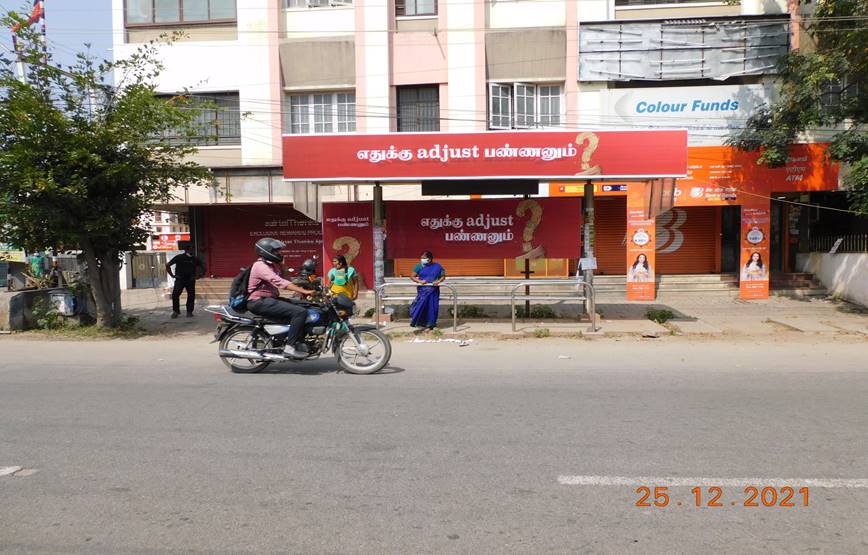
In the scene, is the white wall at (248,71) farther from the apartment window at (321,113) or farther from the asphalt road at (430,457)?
the asphalt road at (430,457)

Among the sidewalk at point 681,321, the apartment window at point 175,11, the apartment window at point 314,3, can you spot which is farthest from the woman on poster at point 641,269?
the apartment window at point 175,11

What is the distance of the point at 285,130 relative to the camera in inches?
728

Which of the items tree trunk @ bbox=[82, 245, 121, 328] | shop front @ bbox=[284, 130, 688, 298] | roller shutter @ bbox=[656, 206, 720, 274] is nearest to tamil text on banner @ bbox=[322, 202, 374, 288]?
shop front @ bbox=[284, 130, 688, 298]

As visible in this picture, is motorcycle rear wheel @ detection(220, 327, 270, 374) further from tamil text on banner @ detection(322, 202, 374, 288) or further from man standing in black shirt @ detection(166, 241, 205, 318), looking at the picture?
man standing in black shirt @ detection(166, 241, 205, 318)

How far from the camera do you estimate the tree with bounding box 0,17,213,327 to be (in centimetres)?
1088

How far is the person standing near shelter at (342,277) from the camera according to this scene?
12289mm

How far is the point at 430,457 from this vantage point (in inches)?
191

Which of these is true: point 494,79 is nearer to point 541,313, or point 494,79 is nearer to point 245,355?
point 541,313

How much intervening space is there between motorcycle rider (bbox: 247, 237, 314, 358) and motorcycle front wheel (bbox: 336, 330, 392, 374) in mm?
495

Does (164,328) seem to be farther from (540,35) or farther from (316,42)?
(540,35)

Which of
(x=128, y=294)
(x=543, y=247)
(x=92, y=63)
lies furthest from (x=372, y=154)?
(x=128, y=294)

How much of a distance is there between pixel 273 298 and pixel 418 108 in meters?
11.6

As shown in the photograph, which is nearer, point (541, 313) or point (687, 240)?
point (541, 313)
